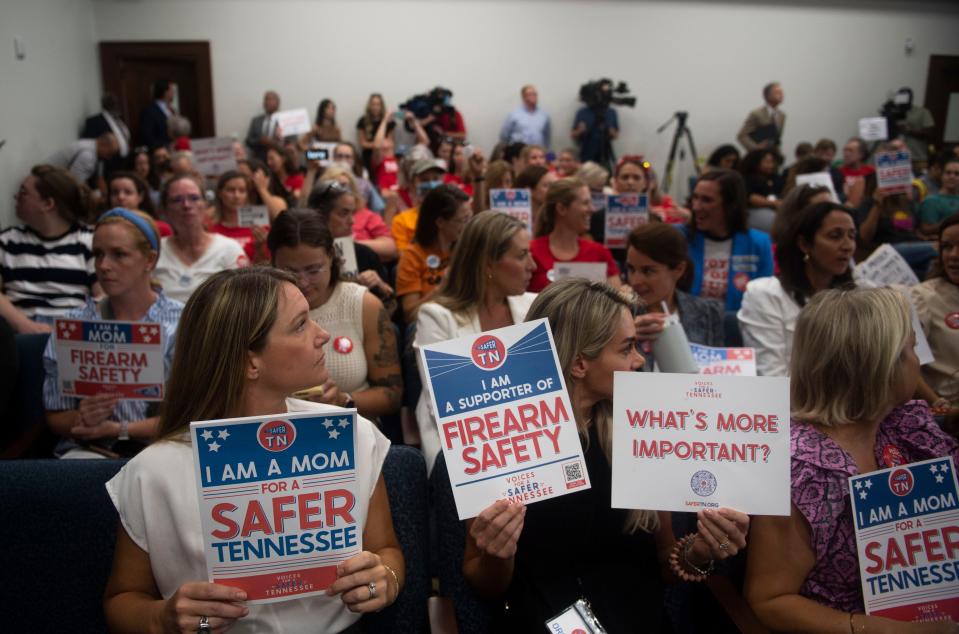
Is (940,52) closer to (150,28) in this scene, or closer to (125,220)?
(150,28)

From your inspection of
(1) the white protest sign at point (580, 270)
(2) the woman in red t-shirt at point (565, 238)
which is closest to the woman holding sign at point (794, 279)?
(1) the white protest sign at point (580, 270)

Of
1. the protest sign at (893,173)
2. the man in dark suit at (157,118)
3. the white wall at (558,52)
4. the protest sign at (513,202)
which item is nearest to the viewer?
the protest sign at (513,202)

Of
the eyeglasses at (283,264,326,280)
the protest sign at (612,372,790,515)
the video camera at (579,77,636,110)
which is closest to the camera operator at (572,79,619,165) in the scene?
the video camera at (579,77,636,110)

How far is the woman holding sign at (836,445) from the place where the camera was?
5.22ft

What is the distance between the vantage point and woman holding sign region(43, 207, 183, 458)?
7.57ft

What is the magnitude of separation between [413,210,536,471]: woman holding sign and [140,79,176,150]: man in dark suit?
7584 millimetres

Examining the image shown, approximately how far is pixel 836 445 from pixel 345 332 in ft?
5.58

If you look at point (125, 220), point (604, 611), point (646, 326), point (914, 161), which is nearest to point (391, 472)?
point (604, 611)

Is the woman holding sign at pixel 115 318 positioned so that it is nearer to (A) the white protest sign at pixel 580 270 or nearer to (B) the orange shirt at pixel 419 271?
(B) the orange shirt at pixel 419 271

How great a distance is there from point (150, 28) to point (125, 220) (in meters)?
8.55

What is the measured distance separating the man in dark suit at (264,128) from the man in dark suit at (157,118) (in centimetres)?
110

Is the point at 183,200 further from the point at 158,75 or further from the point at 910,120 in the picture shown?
the point at 910,120

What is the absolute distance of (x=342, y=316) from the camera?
8.98 ft

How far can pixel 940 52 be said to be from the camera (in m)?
12.0
